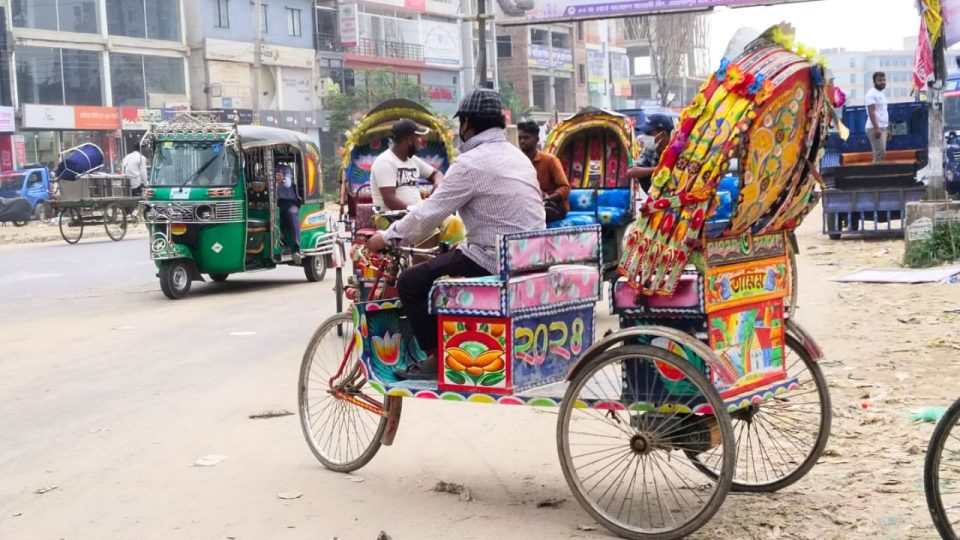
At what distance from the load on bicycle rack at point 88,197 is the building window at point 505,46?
49.9 meters

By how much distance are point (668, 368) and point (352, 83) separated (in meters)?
55.7

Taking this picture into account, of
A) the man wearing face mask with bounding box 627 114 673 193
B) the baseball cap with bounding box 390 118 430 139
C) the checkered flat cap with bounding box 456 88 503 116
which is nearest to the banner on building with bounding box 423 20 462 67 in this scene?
the baseball cap with bounding box 390 118 430 139

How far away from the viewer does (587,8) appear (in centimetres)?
2978

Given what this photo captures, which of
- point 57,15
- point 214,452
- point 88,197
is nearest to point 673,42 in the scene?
point 57,15

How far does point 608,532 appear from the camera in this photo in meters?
5.20

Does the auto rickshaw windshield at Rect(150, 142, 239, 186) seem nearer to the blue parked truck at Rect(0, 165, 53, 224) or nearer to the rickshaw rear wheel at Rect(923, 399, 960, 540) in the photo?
the rickshaw rear wheel at Rect(923, 399, 960, 540)

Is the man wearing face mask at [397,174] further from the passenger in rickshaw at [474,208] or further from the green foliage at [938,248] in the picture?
the green foliage at [938,248]

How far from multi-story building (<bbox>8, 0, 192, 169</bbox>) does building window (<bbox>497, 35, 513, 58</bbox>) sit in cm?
3073

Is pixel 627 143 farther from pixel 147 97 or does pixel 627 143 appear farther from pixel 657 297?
pixel 147 97

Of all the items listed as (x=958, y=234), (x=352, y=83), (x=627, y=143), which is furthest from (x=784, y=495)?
(x=352, y=83)

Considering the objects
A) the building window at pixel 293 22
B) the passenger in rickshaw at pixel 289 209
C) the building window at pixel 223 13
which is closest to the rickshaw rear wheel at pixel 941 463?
the passenger in rickshaw at pixel 289 209

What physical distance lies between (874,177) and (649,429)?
51.7ft

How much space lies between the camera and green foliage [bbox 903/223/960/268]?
48.1ft

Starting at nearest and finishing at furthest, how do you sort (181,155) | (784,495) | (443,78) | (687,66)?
(784,495)
(181,155)
(443,78)
(687,66)
